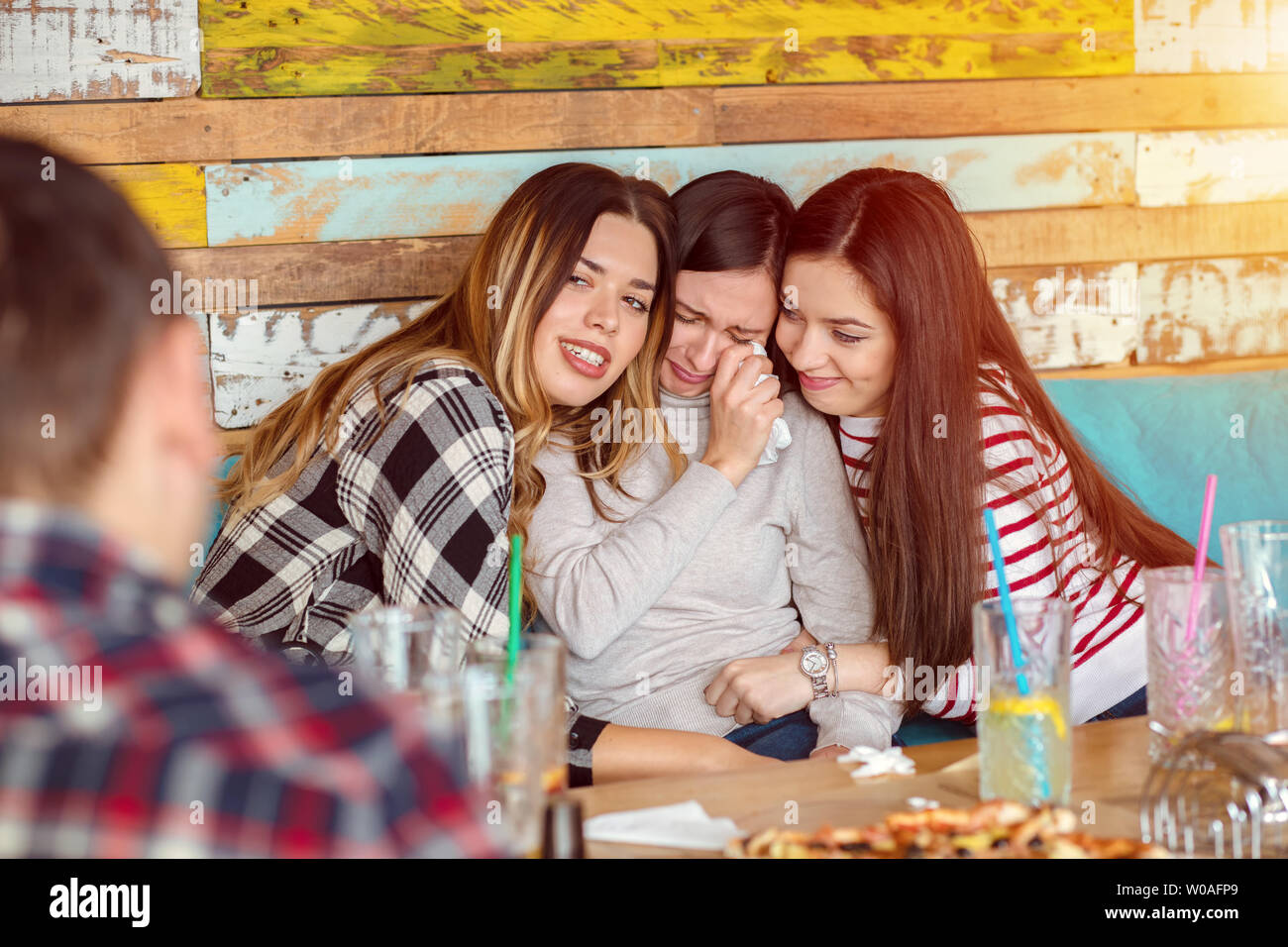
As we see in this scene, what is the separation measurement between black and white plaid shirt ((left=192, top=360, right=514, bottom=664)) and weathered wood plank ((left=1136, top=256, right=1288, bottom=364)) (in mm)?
1592

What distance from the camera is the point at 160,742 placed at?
0.53 meters

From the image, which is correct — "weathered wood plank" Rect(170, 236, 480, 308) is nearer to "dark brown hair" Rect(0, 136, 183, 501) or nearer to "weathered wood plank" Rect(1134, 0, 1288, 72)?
"weathered wood plank" Rect(1134, 0, 1288, 72)

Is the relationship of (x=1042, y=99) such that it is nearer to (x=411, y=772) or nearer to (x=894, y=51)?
(x=894, y=51)

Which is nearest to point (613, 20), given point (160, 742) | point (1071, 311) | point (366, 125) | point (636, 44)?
point (636, 44)

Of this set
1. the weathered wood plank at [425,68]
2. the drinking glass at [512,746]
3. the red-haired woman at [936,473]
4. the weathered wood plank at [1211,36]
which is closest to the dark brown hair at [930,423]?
the red-haired woman at [936,473]

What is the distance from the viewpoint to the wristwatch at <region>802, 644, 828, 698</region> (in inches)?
72.1

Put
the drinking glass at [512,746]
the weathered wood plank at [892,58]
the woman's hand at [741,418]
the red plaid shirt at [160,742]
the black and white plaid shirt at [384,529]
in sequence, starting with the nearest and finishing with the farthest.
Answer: the red plaid shirt at [160,742] < the drinking glass at [512,746] < the black and white plaid shirt at [384,529] < the woman's hand at [741,418] < the weathered wood plank at [892,58]

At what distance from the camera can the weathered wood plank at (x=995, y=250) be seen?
2.13m

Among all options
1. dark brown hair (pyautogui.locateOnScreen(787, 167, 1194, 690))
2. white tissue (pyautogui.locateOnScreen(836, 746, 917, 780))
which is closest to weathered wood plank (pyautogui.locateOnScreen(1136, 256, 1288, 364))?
dark brown hair (pyautogui.locateOnScreen(787, 167, 1194, 690))

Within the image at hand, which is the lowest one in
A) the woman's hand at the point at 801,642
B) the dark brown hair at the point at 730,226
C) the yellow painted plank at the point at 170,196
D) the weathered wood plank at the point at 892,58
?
the woman's hand at the point at 801,642

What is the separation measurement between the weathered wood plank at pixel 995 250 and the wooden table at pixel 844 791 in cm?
133

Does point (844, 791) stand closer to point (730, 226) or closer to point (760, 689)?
point (760, 689)

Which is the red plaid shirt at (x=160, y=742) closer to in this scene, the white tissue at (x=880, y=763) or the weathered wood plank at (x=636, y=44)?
the white tissue at (x=880, y=763)

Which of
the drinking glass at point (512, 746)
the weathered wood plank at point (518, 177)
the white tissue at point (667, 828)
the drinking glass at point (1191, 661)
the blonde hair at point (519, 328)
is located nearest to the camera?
the drinking glass at point (512, 746)
